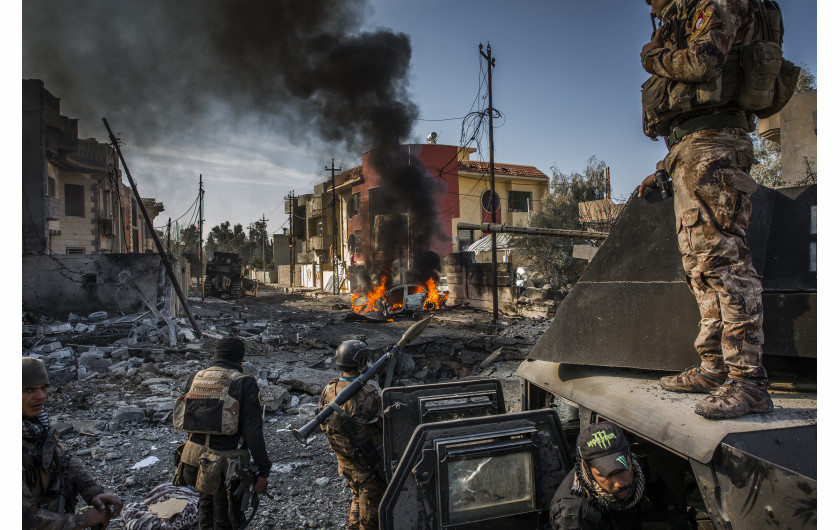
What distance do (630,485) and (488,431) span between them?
2.04ft

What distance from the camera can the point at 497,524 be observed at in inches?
84.5

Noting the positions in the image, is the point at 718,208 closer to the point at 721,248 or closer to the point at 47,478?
the point at 721,248

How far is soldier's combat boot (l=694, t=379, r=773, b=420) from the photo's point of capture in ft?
6.36

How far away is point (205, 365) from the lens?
35.3 ft

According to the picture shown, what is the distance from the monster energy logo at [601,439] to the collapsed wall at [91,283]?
15.4 metres

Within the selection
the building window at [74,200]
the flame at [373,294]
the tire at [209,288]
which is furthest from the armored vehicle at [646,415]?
the tire at [209,288]

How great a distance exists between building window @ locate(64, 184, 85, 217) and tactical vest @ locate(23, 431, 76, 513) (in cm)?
2836

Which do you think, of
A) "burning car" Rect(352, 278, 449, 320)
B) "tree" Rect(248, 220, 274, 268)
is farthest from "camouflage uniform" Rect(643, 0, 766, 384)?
"tree" Rect(248, 220, 274, 268)

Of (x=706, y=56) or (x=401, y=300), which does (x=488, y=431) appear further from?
(x=401, y=300)

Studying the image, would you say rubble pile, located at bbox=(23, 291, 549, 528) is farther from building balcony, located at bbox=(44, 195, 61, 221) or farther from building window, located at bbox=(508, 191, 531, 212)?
building window, located at bbox=(508, 191, 531, 212)

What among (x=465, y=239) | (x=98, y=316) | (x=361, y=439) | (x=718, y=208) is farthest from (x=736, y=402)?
(x=465, y=239)

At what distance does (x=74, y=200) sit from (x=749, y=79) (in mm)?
31148

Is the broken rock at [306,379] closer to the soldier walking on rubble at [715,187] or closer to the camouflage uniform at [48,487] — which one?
the camouflage uniform at [48,487]

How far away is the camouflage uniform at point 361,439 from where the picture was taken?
3744mm
